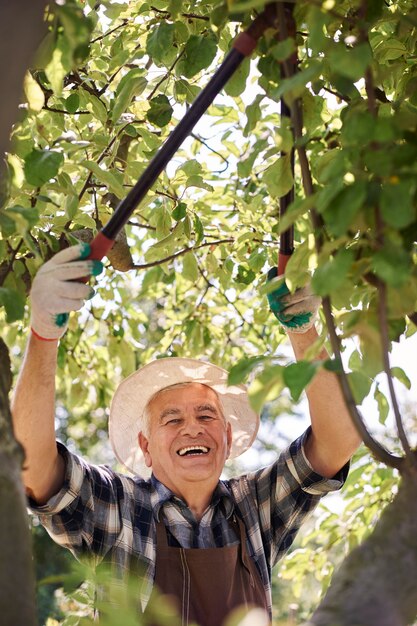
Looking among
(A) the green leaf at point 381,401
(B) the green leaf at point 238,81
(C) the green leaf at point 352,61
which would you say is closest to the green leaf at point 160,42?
(B) the green leaf at point 238,81

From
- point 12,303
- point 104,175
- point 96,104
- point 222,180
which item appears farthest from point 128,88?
point 222,180

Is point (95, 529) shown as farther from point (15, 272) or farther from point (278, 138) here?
point (278, 138)

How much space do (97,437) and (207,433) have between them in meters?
9.77

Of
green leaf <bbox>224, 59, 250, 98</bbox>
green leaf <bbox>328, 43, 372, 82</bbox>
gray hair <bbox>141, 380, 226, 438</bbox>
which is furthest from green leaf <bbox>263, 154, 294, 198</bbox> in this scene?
gray hair <bbox>141, 380, 226, 438</bbox>

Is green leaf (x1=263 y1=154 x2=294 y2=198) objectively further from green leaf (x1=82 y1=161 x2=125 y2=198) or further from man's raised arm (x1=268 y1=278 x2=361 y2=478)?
man's raised arm (x1=268 y1=278 x2=361 y2=478)

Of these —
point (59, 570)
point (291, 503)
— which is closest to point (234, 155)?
point (291, 503)

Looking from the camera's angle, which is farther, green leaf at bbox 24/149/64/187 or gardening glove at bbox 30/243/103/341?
gardening glove at bbox 30/243/103/341

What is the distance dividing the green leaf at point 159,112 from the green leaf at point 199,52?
163 mm

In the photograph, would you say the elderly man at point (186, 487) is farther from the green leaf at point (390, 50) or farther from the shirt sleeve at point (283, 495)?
the green leaf at point (390, 50)

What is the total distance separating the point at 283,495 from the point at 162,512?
39 centimetres

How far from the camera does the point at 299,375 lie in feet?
4.48

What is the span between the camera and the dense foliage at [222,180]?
142 cm

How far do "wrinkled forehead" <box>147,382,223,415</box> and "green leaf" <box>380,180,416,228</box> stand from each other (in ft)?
6.11

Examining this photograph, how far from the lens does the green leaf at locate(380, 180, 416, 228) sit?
130 centimetres
